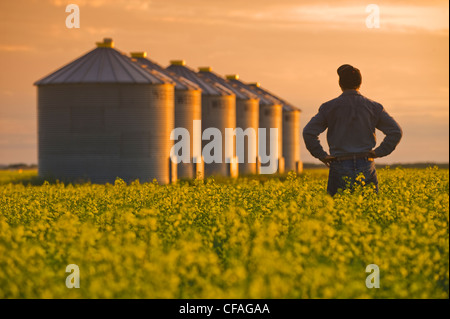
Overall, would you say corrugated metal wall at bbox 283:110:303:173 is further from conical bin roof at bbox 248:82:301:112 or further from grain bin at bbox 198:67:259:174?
grain bin at bbox 198:67:259:174

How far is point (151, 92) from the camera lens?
37.8 metres

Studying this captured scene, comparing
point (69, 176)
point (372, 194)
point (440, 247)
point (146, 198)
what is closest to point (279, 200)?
point (372, 194)

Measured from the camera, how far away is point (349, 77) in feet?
31.6

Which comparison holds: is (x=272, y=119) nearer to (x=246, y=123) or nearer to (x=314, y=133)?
(x=246, y=123)

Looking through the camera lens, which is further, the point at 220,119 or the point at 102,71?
the point at 220,119

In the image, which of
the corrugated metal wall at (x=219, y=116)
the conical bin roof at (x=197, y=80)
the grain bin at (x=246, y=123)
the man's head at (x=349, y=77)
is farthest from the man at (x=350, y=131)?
the grain bin at (x=246, y=123)

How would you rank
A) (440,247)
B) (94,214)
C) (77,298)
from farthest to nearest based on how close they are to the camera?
(94,214), (440,247), (77,298)

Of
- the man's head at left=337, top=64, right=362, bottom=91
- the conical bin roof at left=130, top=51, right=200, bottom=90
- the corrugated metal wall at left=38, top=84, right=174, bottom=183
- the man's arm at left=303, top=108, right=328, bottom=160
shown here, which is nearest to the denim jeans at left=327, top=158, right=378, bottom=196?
the man's arm at left=303, top=108, right=328, bottom=160

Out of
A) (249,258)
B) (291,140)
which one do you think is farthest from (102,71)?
(249,258)

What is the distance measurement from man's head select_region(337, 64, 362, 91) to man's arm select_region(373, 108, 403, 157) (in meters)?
0.53

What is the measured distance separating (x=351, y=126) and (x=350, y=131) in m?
0.07

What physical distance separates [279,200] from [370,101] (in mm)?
2159
